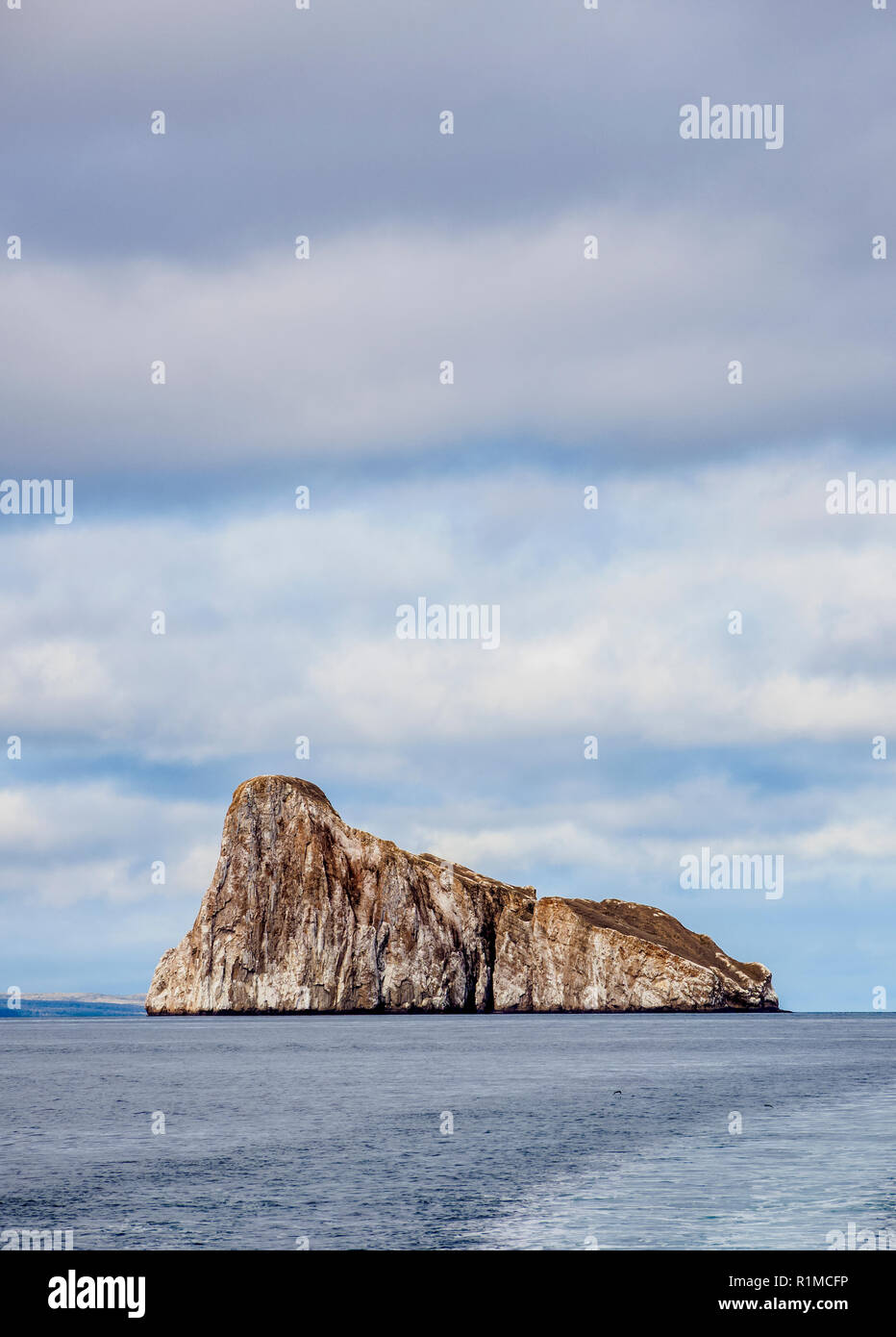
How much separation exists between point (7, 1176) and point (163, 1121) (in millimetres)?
19291

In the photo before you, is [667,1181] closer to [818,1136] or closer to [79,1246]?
[818,1136]

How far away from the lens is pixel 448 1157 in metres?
51.4

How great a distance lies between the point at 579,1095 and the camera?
82.1 m

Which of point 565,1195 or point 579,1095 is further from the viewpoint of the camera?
point 579,1095

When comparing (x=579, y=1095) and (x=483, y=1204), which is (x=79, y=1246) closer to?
(x=483, y=1204)

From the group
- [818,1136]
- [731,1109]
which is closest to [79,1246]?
[818,1136]

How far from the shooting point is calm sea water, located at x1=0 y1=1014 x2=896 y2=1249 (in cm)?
3725

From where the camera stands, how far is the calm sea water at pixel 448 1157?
37.2 metres
